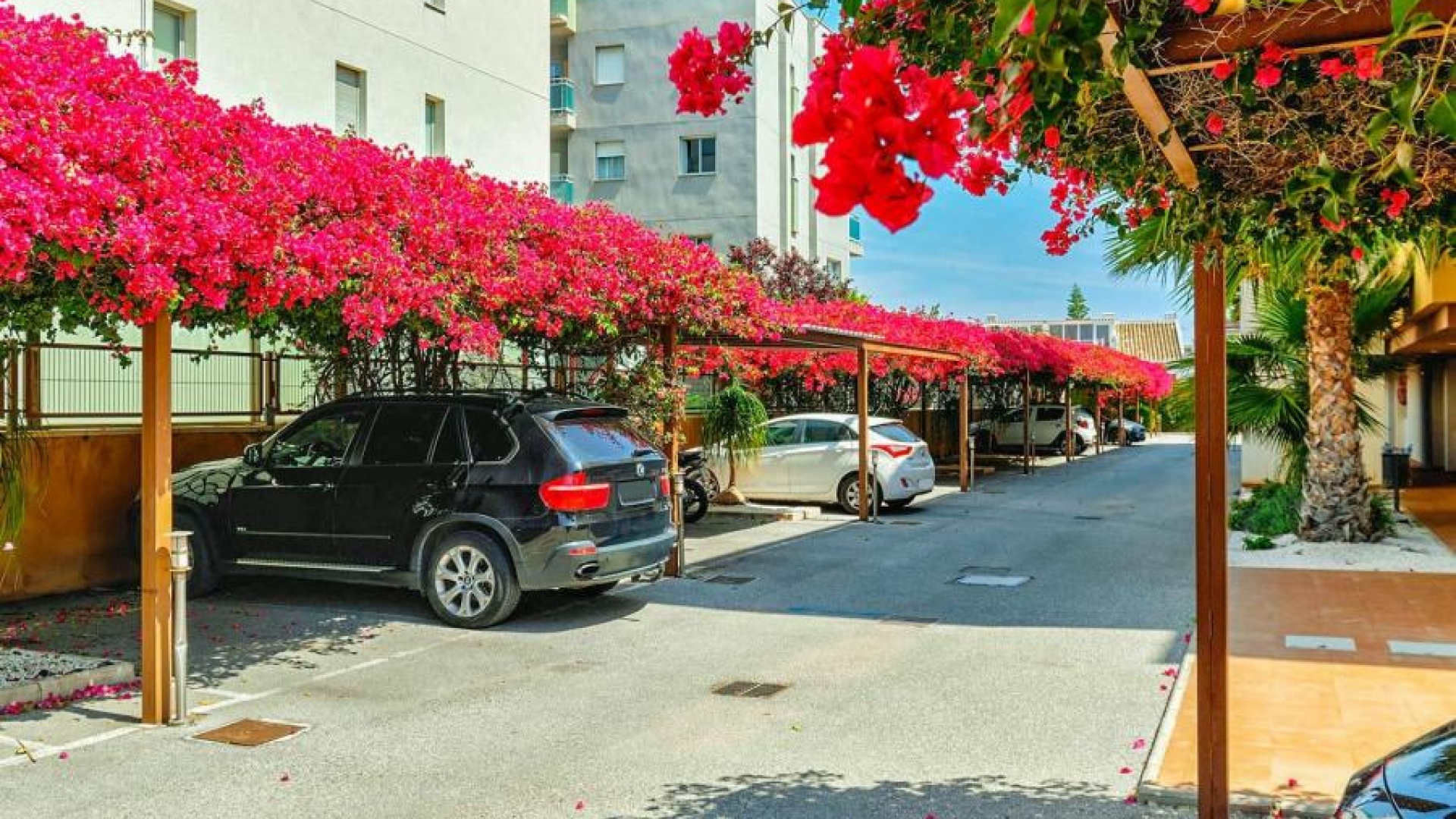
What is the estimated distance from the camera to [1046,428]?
112 feet

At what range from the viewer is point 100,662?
725 cm

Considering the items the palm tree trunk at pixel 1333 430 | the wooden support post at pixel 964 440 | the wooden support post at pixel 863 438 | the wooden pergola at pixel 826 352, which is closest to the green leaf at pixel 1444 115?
the wooden pergola at pixel 826 352

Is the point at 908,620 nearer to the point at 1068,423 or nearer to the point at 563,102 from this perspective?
the point at 1068,423

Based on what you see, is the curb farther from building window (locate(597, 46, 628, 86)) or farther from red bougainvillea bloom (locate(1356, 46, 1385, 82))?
building window (locate(597, 46, 628, 86))

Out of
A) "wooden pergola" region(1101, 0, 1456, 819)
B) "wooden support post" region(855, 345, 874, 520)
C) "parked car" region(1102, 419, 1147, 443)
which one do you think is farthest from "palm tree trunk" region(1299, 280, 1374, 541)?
"parked car" region(1102, 419, 1147, 443)

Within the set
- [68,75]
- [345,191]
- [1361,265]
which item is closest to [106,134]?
[68,75]

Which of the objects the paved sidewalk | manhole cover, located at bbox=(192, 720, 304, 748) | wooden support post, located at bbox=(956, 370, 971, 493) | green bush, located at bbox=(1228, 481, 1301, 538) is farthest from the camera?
wooden support post, located at bbox=(956, 370, 971, 493)

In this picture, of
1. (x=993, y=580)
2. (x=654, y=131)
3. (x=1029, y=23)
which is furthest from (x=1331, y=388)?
(x=654, y=131)

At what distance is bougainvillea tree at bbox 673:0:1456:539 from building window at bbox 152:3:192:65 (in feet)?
43.5

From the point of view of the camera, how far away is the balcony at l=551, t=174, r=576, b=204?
3070cm

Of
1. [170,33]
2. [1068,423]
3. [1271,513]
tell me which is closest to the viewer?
[1271,513]

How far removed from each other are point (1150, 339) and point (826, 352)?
188 ft

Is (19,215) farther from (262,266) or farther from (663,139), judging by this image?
(663,139)

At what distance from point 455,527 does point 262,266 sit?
9.86ft
